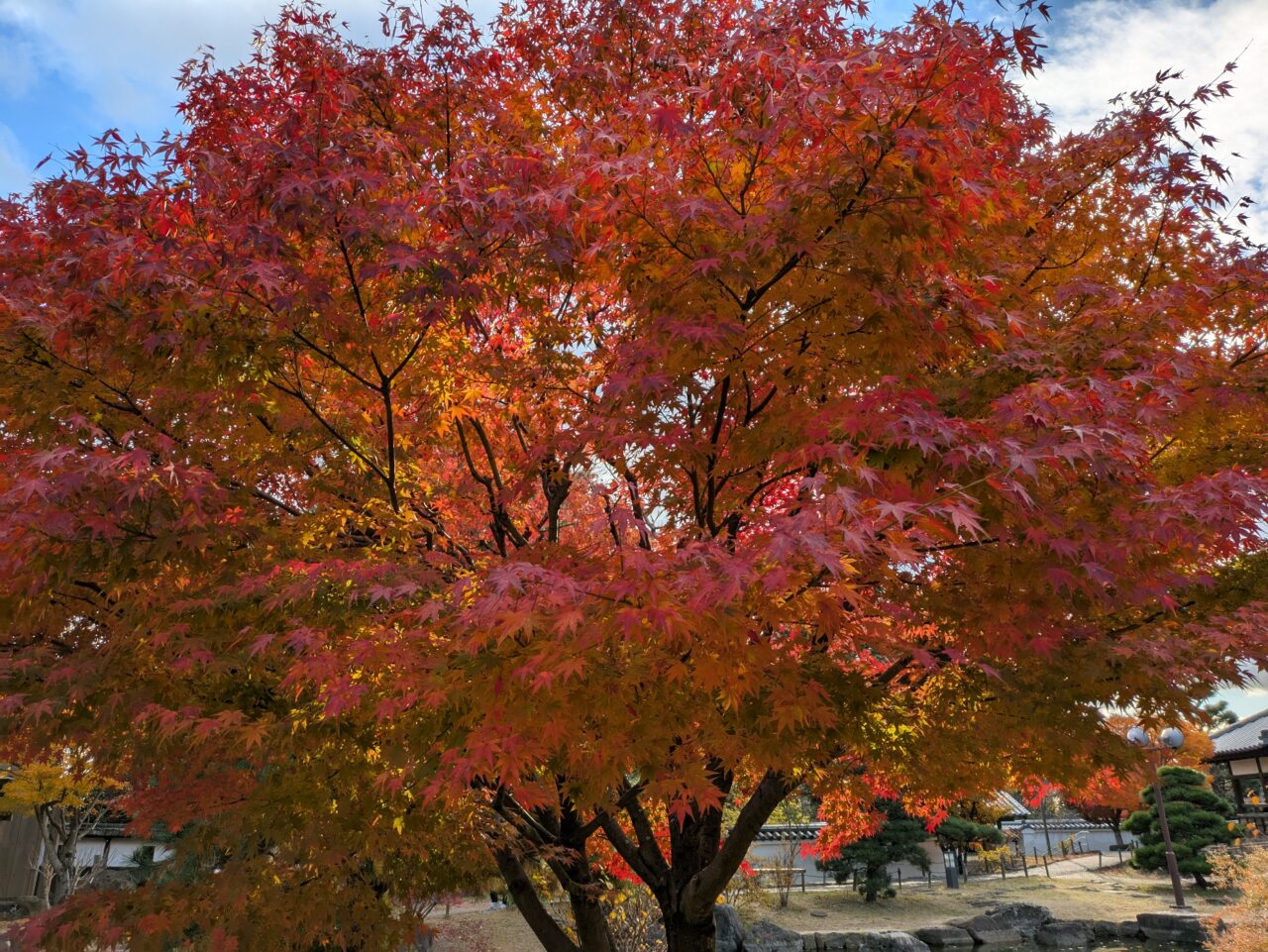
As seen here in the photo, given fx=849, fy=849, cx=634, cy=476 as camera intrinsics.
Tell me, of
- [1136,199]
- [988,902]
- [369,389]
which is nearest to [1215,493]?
[1136,199]

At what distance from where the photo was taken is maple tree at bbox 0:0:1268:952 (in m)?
3.99

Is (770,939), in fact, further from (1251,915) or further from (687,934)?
(687,934)

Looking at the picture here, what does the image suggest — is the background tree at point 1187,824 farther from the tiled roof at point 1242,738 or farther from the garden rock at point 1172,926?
the garden rock at point 1172,926

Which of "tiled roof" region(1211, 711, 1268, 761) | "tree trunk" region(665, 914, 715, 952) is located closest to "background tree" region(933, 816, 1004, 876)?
"tiled roof" region(1211, 711, 1268, 761)

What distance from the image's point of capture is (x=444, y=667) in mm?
4195

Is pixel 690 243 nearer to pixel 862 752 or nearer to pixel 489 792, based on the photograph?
pixel 862 752

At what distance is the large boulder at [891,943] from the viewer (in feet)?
56.4

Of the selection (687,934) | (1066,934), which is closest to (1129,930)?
(1066,934)

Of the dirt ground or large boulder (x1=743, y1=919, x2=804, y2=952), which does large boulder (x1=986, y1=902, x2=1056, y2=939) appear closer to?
the dirt ground

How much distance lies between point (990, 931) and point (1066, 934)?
1.62 m

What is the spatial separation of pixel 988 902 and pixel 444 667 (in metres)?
22.3

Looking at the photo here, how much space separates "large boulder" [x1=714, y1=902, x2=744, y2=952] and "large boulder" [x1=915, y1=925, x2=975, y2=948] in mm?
4616

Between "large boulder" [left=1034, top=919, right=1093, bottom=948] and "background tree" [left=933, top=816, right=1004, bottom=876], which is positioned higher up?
"background tree" [left=933, top=816, right=1004, bottom=876]

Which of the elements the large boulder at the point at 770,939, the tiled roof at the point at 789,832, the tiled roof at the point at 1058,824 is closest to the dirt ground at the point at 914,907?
the large boulder at the point at 770,939
